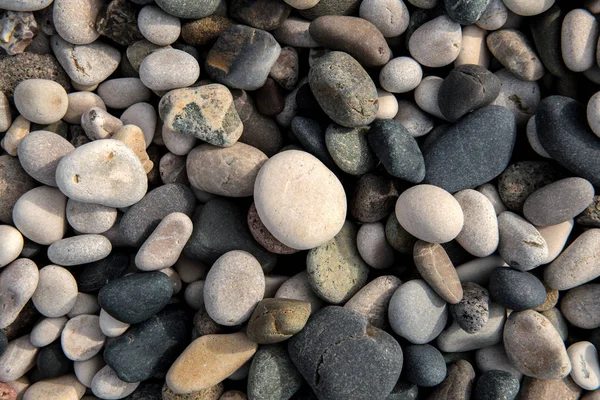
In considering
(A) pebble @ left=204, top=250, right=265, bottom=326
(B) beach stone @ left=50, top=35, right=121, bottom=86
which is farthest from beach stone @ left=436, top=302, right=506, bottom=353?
(B) beach stone @ left=50, top=35, right=121, bottom=86

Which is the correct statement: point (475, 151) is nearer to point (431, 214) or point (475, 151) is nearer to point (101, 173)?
point (431, 214)

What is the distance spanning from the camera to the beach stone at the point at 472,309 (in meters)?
1.92

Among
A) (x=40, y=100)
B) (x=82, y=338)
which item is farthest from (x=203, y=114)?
(x=82, y=338)

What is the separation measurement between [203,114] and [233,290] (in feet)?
2.50

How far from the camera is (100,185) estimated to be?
6.36 feet

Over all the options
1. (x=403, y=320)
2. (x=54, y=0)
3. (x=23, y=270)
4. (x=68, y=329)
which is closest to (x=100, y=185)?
(x=23, y=270)

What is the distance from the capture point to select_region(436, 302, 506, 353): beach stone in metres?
2.01

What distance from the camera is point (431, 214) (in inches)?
74.2

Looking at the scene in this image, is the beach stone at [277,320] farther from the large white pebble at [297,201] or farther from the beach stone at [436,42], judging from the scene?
the beach stone at [436,42]

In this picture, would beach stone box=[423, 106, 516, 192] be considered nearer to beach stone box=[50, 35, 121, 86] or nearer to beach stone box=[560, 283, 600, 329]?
beach stone box=[560, 283, 600, 329]

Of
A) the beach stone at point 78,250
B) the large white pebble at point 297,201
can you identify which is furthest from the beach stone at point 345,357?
the beach stone at point 78,250

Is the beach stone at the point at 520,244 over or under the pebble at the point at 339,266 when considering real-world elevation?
over

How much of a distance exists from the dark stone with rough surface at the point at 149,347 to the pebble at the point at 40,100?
3.32ft

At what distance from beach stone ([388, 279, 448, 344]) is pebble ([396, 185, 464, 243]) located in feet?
0.76
